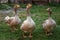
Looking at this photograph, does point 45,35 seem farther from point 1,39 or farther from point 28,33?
point 1,39

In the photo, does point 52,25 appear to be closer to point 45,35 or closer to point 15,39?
point 45,35

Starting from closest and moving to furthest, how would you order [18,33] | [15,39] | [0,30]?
[15,39] → [18,33] → [0,30]

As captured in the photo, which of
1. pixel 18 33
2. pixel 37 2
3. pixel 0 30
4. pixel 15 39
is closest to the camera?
pixel 15 39

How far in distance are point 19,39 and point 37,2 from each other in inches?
327

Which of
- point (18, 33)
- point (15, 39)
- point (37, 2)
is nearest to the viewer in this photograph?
point (15, 39)

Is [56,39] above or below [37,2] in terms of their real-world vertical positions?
above

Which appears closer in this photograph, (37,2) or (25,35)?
(25,35)

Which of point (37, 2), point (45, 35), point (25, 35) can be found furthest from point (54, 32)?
point (37, 2)

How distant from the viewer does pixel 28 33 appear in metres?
6.98

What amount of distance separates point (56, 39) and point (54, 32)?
0.59 m

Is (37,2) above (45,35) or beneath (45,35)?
beneath

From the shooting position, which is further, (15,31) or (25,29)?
(15,31)

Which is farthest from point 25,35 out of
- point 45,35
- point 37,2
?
point 37,2

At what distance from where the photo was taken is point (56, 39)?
6.64m
